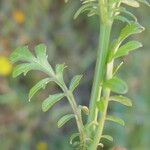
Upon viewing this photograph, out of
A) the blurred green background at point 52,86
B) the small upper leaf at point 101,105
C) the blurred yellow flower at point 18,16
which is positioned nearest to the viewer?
the small upper leaf at point 101,105

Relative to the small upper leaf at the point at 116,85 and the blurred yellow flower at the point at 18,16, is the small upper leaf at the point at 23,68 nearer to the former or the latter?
the small upper leaf at the point at 116,85

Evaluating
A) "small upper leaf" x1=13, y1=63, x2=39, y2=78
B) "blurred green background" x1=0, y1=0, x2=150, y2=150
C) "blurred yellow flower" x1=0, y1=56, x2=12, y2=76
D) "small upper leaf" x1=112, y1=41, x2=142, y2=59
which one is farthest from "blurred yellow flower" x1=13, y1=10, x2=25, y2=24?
"small upper leaf" x1=112, y1=41, x2=142, y2=59

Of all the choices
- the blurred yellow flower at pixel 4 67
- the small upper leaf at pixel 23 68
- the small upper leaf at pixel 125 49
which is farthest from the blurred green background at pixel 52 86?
the small upper leaf at pixel 125 49

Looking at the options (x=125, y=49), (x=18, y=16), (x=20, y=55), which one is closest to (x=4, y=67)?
(x=18, y=16)

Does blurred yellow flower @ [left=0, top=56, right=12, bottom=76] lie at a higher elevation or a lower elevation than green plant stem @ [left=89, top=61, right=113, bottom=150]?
higher

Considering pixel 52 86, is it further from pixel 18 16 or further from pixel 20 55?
pixel 20 55

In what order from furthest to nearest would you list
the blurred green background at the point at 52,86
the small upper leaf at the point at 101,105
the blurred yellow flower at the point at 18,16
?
the blurred yellow flower at the point at 18,16, the blurred green background at the point at 52,86, the small upper leaf at the point at 101,105

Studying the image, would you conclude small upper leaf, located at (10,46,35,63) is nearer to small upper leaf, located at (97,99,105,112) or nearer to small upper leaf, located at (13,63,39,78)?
small upper leaf, located at (13,63,39,78)
